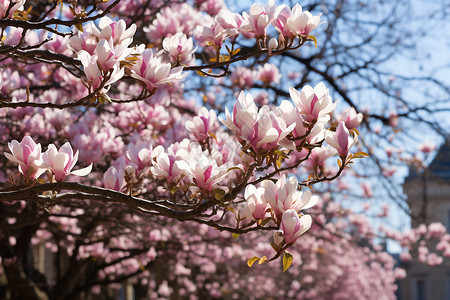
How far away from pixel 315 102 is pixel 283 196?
0.35 m

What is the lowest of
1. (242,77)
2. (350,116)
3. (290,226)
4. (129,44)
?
(242,77)

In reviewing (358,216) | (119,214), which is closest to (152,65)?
(119,214)

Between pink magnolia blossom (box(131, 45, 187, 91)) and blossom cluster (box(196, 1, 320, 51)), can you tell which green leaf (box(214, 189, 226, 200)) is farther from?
blossom cluster (box(196, 1, 320, 51))

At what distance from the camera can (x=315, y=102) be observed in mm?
2002

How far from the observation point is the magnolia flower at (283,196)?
194cm

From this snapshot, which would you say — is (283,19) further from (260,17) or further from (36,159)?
(36,159)

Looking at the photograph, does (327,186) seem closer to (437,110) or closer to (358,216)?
(358,216)

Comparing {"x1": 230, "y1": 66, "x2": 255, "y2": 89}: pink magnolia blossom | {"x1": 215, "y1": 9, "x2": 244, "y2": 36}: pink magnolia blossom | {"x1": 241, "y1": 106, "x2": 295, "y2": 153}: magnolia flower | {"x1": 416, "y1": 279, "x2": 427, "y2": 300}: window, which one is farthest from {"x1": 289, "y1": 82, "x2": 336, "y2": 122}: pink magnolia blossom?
{"x1": 416, "y1": 279, "x2": 427, "y2": 300}: window

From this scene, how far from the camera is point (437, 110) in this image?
5773 millimetres

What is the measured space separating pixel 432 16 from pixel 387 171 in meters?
2.10

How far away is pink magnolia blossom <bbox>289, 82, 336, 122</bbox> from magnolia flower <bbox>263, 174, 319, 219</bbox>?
0.24m

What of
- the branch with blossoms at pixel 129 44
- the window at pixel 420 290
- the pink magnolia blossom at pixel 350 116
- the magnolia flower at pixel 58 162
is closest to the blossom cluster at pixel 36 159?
the magnolia flower at pixel 58 162

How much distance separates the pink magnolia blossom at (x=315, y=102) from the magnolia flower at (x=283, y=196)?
0.24 meters

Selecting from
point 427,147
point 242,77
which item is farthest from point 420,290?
point 242,77
